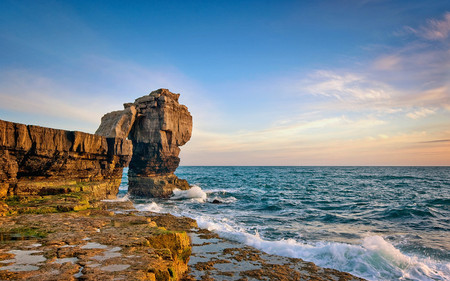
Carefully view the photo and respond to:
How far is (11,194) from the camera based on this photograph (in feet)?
41.1

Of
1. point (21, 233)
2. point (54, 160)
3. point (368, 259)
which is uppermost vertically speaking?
point (54, 160)

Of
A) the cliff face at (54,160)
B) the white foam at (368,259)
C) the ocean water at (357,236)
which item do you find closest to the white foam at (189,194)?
the ocean water at (357,236)

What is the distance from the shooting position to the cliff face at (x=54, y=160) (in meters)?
13.0

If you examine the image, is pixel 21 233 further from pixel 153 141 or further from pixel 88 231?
pixel 153 141

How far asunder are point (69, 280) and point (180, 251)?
3.17 metres

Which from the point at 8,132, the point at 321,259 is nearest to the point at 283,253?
the point at 321,259

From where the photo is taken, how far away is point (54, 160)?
1585 cm

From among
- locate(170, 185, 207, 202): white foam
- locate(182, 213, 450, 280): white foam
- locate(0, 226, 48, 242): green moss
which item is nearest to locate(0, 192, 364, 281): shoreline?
locate(0, 226, 48, 242): green moss

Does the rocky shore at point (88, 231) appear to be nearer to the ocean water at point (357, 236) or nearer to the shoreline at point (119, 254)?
the shoreline at point (119, 254)

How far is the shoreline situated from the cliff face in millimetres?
3941

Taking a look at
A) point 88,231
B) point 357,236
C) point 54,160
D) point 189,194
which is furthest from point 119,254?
point 189,194

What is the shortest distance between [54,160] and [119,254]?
44.9 feet

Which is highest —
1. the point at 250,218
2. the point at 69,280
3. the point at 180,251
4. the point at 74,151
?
the point at 74,151

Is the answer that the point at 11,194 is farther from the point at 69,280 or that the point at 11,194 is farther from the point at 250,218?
the point at 250,218
